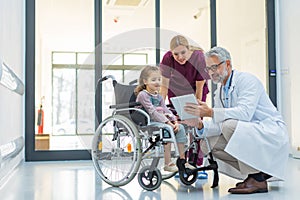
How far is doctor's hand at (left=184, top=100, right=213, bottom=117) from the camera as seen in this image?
222cm

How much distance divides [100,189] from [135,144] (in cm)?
46

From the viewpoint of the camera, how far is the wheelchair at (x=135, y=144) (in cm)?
227

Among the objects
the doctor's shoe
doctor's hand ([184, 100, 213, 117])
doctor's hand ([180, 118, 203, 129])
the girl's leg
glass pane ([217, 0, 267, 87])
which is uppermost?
glass pane ([217, 0, 267, 87])

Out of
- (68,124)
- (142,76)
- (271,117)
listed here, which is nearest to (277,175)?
(271,117)

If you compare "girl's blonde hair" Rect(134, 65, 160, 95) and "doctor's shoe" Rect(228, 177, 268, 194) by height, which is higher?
"girl's blonde hair" Rect(134, 65, 160, 95)

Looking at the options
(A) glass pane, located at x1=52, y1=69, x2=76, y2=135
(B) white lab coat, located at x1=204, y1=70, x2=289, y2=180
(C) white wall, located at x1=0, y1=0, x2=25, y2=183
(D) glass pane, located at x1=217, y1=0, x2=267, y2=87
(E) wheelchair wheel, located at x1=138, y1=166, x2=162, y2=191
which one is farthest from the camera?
(D) glass pane, located at x1=217, y1=0, x2=267, y2=87

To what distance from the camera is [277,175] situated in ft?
7.32

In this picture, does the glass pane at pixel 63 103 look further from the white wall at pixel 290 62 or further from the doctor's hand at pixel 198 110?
the white wall at pixel 290 62

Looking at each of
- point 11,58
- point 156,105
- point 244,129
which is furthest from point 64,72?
point 244,129

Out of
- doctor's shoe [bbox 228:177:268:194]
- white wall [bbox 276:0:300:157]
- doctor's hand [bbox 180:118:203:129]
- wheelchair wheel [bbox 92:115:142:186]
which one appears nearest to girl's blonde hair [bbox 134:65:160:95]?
wheelchair wheel [bbox 92:115:142:186]

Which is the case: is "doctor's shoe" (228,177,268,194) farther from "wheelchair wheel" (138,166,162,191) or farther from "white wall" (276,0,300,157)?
"white wall" (276,0,300,157)

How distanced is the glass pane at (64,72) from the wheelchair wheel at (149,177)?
1731 mm

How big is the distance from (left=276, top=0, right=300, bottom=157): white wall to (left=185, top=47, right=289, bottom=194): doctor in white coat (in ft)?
7.09

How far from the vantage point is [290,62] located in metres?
4.39
